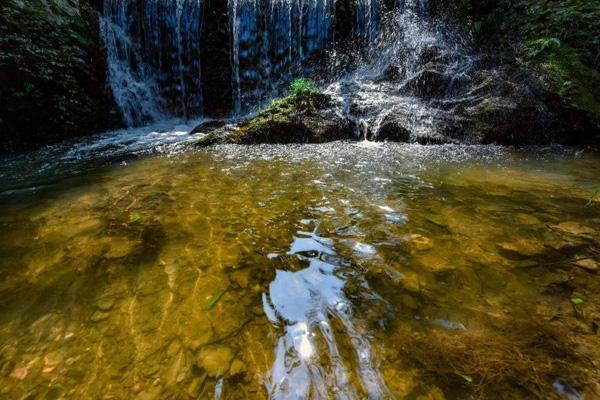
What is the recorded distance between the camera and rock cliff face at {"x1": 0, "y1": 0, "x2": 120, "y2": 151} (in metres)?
6.98

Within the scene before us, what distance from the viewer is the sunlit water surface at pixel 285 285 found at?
143 centimetres

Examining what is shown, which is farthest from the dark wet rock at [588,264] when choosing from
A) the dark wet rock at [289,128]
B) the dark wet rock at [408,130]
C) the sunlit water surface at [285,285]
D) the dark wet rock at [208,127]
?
the dark wet rock at [208,127]

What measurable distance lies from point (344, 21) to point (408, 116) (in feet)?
20.9

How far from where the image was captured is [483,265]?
219 centimetres

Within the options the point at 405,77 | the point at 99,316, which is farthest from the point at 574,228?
the point at 405,77

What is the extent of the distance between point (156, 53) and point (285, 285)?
1146cm

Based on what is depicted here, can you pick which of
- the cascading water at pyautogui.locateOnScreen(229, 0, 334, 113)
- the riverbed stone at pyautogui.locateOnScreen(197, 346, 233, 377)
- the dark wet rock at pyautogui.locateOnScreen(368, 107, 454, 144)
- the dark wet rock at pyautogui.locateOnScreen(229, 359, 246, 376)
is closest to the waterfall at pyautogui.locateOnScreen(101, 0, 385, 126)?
the cascading water at pyautogui.locateOnScreen(229, 0, 334, 113)

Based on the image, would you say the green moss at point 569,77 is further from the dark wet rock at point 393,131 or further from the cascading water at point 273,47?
the cascading water at point 273,47

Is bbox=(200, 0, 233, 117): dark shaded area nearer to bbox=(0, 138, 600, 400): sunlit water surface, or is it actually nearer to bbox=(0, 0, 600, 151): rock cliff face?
bbox=(0, 0, 600, 151): rock cliff face

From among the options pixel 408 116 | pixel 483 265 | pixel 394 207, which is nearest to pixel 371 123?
pixel 408 116

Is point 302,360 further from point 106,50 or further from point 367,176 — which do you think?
point 106,50

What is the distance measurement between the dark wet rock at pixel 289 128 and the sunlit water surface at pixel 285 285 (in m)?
3.22

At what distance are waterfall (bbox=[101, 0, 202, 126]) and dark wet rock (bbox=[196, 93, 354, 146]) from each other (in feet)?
15.1

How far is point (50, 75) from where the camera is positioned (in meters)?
7.75
